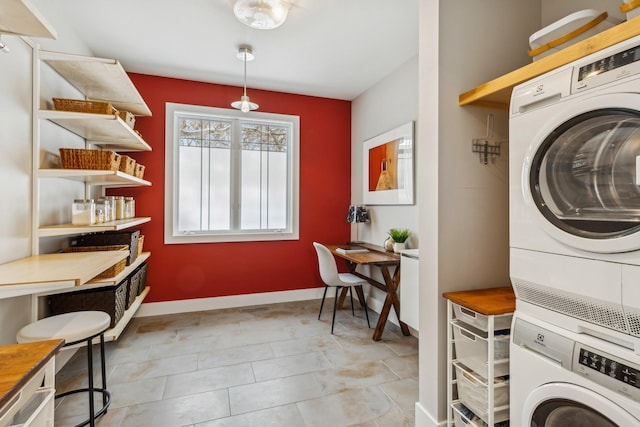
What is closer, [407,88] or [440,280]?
[440,280]

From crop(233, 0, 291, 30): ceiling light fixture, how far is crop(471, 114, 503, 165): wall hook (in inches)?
60.6

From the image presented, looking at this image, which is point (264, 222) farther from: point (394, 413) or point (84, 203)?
point (394, 413)

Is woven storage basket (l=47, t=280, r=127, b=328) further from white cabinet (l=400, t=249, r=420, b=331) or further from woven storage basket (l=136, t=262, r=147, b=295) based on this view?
white cabinet (l=400, t=249, r=420, b=331)

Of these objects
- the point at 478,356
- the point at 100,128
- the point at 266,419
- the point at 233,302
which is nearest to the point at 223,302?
the point at 233,302

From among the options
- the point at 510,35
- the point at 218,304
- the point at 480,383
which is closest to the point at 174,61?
the point at 218,304

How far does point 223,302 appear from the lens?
3789 millimetres

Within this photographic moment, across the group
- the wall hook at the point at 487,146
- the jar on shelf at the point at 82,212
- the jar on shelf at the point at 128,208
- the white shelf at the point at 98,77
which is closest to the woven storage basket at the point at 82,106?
the white shelf at the point at 98,77

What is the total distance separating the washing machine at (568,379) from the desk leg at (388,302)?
1.66 metres

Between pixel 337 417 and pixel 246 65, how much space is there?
320 centimetres

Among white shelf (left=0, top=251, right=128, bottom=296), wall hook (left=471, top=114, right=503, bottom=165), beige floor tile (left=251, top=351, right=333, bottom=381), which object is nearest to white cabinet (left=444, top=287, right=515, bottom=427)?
wall hook (left=471, top=114, right=503, bottom=165)

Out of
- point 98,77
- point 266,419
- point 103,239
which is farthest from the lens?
point 103,239

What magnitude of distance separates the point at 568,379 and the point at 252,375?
1.94m

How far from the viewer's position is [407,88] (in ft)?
10.3

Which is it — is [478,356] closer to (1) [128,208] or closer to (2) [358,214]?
(2) [358,214]
